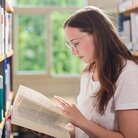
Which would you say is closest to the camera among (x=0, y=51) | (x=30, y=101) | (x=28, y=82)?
(x=30, y=101)

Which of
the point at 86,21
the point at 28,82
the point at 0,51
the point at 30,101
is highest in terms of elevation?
the point at 86,21

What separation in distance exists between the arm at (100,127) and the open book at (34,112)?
0.05 metres

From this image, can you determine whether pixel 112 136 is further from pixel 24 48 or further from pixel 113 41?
pixel 24 48

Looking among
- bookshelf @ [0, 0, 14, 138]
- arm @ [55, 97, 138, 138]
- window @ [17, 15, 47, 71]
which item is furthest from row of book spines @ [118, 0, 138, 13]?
window @ [17, 15, 47, 71]

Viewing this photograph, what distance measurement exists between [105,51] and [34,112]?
16.4 inches

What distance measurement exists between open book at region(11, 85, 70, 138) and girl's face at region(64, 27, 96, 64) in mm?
293

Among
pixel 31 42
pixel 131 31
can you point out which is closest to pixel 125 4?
pixel 131 31

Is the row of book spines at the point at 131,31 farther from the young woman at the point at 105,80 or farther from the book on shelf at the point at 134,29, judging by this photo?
the young woman at the point at 105,80

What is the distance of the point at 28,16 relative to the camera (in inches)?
149

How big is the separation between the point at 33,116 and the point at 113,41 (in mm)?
493

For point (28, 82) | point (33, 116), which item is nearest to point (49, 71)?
point (28, 82)

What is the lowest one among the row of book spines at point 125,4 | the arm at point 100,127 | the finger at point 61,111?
the arm at point 100,127

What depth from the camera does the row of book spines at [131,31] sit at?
235cm

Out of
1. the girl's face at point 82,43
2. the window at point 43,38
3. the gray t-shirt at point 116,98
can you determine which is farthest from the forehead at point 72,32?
the window at point 43,38
